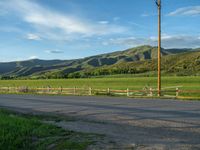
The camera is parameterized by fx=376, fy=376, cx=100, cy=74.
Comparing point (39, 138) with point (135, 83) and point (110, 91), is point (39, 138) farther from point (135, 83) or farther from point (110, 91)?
point (135, 83)

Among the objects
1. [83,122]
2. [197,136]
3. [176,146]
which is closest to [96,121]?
[83,122]

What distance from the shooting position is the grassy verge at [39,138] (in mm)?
9711

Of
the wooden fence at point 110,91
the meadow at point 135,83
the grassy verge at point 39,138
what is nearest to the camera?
the grassy verge at point 39,138

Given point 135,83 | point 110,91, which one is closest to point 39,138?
point 110,91

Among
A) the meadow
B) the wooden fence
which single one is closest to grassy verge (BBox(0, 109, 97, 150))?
the wooden fence

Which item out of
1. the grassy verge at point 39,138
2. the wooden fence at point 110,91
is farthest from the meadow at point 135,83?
the grassy verge at point 39,138

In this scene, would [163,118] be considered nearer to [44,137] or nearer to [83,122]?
[83,122]

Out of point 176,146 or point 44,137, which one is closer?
point 176,146

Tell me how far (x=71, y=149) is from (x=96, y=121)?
549 cm

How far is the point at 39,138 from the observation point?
35.8 feet

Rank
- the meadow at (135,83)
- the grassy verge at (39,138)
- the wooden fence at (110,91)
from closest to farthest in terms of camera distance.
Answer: the grassy verge at (39,138) < the wooden fence at (110,91) < the meadow at (135,83)

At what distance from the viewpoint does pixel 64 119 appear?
50.5ft

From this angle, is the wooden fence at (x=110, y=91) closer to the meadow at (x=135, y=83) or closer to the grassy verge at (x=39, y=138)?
the grassy verge at (x=39, y=138)

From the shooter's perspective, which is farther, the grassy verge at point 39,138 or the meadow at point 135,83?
the meadow at point 135,83
